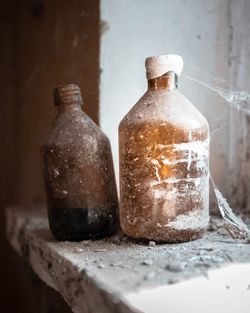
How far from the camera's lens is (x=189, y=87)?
101cm

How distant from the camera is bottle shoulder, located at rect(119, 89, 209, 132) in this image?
27.4 inches

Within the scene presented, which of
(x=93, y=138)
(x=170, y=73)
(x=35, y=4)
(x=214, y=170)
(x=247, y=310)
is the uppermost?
(x=35, y=4)

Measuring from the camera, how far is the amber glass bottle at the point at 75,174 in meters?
0.77

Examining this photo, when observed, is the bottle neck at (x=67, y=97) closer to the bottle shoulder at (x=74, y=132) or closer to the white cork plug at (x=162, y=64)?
the bottle shoulder at (x=74, y=132)

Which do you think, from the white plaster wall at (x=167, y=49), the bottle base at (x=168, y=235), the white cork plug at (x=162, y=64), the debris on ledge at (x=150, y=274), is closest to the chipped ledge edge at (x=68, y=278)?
the debris on ledge at (x=150, y=274)

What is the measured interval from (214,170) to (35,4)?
98 cm

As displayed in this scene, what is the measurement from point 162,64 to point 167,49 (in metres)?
0.29

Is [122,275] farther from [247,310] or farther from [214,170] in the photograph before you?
[214,170]

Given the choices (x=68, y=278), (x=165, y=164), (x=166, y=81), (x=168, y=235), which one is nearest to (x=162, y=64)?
(x=166, y=81)

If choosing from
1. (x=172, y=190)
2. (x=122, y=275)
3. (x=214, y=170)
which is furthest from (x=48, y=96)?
(x=122, y=275)

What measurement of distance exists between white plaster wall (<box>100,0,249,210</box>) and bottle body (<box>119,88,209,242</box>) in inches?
9.2

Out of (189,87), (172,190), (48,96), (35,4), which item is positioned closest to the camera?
(172,190)

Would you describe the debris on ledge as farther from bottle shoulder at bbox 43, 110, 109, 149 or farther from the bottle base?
bottle shoulder at bbox 43, 110, 109, 149

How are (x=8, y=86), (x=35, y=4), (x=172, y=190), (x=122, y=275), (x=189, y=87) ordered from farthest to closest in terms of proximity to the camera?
(x=8, y=86), (x=35, y=4), (x=189, y=87), (x=172, y=190), (x=122, y=275)
